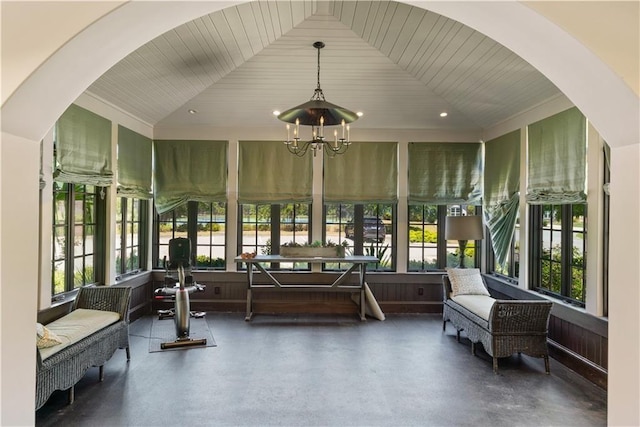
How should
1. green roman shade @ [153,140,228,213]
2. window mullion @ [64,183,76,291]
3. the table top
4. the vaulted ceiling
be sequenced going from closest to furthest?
the vaulted ceiling → window mullion @ [64,183,76,291] → the table top → green roman shade @ [153,140,228,213]

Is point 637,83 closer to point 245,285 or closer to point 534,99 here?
point 534,99

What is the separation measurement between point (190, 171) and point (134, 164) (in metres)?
0.88

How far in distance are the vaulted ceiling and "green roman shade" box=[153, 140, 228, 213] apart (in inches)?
15.2

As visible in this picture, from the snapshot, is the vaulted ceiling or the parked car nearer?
the vaulted ceiling

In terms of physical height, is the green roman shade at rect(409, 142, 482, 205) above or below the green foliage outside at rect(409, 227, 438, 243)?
above

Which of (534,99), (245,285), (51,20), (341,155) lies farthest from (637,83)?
(245,285)

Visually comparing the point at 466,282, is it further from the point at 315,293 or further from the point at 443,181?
the point at 315,293

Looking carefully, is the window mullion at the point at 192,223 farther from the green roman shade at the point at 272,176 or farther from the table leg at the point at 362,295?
the table leg at the point at 362,295

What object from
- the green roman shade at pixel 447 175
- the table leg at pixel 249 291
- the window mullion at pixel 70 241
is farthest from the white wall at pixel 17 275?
the green roman shade at pixel 447 175

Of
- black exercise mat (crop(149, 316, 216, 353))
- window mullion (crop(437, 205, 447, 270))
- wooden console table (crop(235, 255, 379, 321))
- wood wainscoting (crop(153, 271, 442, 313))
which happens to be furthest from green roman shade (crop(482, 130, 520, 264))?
black exercise mat (crop(149, 316, 216, 353))

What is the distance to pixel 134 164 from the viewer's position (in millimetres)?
5461

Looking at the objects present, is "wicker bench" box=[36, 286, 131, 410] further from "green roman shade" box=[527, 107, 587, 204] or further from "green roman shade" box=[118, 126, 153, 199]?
"green roman shade" box=[527, 107, 587, 204]

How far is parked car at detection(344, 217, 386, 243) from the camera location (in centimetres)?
634

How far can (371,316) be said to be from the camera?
5934mm
